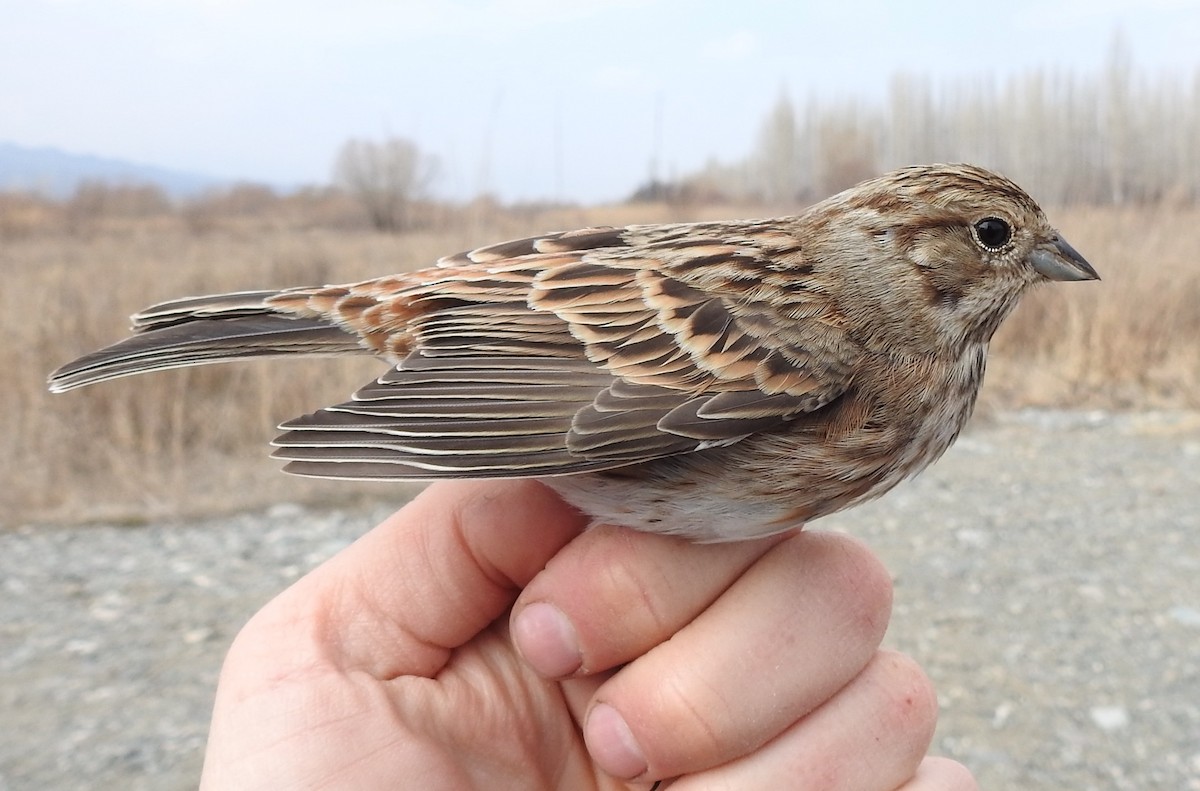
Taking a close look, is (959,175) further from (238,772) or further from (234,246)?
(234,246)

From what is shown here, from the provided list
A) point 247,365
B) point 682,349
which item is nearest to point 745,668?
point 682,349

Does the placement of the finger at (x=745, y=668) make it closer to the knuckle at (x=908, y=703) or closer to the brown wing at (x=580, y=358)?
the knuckle at (x=908, y=703)

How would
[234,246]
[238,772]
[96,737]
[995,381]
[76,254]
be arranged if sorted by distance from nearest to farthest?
[238,772], [96,737], [995,381], [76,254], [234,246]

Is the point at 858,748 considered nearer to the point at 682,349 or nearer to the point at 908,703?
the point at 908,703

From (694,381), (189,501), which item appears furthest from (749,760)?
(189,501)

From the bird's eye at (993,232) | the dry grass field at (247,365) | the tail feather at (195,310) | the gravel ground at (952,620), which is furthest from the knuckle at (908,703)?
the dry grass field at (247,365)

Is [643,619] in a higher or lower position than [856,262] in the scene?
lower

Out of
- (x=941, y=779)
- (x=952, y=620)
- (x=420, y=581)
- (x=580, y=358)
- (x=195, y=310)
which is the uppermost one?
(x=195, y=310)
